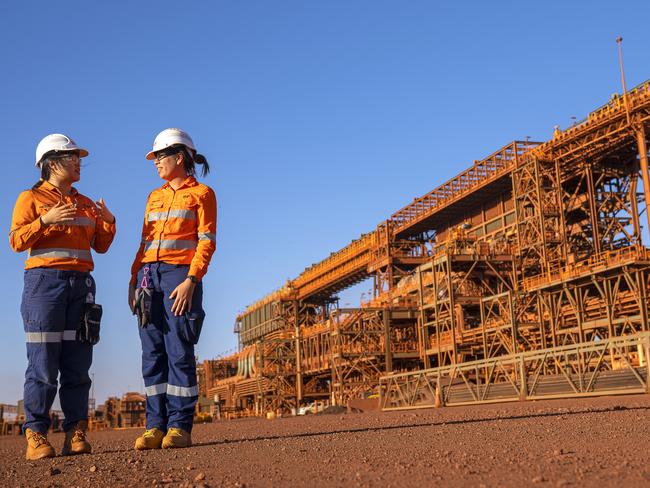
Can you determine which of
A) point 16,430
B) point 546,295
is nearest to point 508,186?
point 546,295

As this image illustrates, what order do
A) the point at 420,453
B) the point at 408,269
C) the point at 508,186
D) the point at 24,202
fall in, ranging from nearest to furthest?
the point at 420,453 < the point at 24,202 < the point at 508,186 < the point at 408,269

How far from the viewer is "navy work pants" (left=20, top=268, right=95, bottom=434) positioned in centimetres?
624

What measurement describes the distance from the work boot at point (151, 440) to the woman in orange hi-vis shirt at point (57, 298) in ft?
1.61

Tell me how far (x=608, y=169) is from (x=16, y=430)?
30.5m

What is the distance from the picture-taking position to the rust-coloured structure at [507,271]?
29.9 m

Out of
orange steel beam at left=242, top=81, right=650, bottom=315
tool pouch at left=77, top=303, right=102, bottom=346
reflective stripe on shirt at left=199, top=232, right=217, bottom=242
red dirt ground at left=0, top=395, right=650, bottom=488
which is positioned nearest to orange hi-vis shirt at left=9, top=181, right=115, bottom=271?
tool pouch at left=77, top=303, right=102, bottom=346

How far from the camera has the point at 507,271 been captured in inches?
1473

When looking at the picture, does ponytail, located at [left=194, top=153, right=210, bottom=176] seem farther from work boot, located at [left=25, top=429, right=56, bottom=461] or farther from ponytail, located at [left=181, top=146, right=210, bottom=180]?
work boot, located at [left=25, top=429, right=56, bottom=461]

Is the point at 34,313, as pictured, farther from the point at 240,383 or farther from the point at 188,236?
the point at 240,383

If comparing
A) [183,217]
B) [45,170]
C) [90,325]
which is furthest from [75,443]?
[45,170]

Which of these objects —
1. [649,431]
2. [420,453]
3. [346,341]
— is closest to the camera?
[420,453]

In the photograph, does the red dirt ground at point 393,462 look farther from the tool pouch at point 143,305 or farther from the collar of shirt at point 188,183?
the collar of shirt at point 188,183

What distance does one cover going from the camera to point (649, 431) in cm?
601

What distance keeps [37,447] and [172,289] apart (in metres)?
1.61
